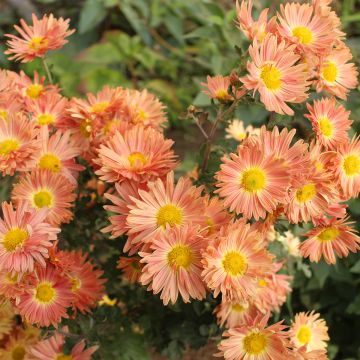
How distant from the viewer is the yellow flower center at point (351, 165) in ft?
3.13

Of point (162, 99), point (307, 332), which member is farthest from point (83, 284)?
point (162, 99)

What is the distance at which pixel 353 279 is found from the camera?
5.30 ft

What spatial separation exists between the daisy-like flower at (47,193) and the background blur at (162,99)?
12 cm

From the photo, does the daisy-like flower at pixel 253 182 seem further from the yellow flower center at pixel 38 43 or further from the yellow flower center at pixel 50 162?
the yellow flower center at pixel 38 43

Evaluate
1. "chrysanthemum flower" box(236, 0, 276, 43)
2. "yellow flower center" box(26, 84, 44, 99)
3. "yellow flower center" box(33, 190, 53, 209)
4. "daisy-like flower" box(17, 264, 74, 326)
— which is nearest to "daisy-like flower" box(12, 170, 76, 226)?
"yellow flower center" box(33, 190, 53, 209)

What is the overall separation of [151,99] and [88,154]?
0.61 feet

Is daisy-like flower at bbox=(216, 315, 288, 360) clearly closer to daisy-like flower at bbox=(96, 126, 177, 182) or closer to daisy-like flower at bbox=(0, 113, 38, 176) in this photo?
daisy-like flower at bbox=(96, 126, 177, 182)

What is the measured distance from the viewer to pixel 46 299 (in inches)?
38.6

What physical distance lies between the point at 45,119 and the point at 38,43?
17cm

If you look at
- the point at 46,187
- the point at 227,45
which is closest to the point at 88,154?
the point at 46,187

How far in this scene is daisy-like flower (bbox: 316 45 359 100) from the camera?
1.00 meters

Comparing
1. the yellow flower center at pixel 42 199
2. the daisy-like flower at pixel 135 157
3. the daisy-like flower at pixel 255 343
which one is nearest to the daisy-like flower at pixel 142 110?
the daisy-like flower at pixel 135 157

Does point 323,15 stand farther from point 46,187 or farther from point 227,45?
point 227,45

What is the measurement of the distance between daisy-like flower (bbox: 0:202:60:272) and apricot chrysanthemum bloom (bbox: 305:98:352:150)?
0.46 metres
